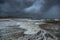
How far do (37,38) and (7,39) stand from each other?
1.33 m

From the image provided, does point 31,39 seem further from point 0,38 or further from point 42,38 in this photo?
point 0,38

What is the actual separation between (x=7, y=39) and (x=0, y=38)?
37 centimetres

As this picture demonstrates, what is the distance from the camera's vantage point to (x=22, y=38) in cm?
479

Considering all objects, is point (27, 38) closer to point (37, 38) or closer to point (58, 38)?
point (37, 38)

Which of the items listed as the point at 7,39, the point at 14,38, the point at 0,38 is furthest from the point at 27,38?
the point at 0,38

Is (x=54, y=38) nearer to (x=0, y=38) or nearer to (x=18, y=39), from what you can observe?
(x=18, y=39)

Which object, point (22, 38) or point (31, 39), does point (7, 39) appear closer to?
point (22, 38)

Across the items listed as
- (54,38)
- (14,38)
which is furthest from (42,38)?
(14,38)

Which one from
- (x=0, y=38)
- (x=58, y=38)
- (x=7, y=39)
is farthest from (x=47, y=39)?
(x=0, y=38)

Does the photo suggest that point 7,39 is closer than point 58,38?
Yes

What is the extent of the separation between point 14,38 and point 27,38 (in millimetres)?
577

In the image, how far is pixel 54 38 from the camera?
194 inches

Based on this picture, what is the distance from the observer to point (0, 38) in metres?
4.69

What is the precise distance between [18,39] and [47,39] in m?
1.29
